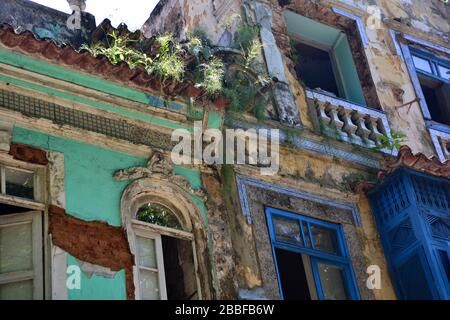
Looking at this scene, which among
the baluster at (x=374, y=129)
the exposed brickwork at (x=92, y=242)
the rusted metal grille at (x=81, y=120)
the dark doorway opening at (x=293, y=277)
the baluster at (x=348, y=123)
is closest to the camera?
the exposed brickwork at (x=92, y=242)

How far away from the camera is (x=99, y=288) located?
7645 millimetres

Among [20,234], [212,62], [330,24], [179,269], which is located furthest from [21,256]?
[330,24]

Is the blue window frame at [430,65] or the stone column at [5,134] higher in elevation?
the blue window frame at [430,65]

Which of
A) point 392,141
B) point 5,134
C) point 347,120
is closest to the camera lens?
point 5,134

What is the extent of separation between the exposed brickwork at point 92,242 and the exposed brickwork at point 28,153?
518 mm

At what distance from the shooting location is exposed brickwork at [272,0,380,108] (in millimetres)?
11523

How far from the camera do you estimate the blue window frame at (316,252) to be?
9.20m

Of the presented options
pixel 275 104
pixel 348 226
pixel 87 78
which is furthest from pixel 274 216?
pixel 87 78

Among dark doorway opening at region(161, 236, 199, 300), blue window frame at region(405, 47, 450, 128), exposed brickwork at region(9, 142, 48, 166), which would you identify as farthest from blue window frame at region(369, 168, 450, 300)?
exposed brickwork at region(9, 142, 48, 166)

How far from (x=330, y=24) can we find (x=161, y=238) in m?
4.84

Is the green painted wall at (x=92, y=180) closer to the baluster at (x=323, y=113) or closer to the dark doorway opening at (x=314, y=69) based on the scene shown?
the baluster at (x=323, y=113)

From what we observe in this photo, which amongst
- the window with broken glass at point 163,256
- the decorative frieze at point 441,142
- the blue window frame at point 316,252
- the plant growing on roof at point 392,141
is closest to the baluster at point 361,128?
the plant growing on roof at point 392,141

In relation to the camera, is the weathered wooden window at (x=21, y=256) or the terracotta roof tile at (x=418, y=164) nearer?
the weathered wooden window at (x=21, y=256)

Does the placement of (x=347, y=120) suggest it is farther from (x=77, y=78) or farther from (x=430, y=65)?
(x=77, y=78)
